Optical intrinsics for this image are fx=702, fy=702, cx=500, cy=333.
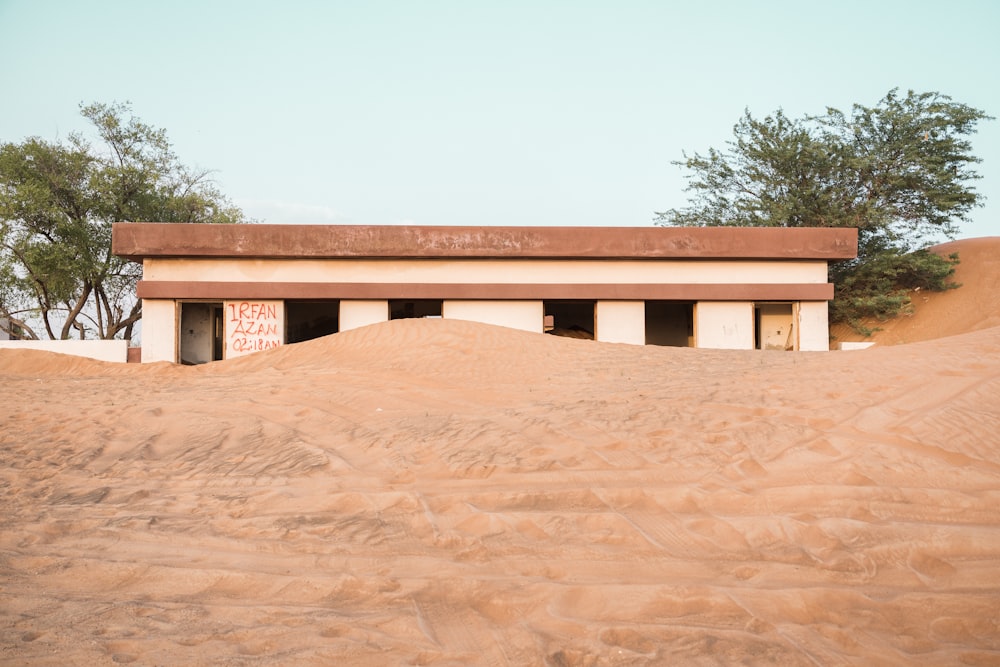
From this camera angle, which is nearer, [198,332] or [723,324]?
[723,324]

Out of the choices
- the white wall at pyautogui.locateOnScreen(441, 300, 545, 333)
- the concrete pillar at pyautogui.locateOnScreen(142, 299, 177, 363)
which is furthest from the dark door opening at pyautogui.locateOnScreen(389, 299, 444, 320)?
the concrete pillar at pyautogui.locateOnScreen(142, 299, 177, 363)

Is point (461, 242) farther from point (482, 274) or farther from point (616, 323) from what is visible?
point (616, 323)

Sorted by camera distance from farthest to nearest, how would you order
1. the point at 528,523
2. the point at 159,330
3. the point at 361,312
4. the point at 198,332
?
the point at 198,332 → the point at 361,312 → the point at 159,330 → the point at 528,523

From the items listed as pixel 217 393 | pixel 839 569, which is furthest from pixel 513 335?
pixel 839 569

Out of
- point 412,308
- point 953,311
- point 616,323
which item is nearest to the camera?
point 616,323

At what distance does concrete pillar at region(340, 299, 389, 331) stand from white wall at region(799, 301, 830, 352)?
31.6 feet

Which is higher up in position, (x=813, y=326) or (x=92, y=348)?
(x=813, y=326)

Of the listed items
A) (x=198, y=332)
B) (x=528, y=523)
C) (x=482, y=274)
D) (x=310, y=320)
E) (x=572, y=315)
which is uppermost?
(x=482, y=274)

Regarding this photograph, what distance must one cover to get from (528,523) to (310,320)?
1639cm

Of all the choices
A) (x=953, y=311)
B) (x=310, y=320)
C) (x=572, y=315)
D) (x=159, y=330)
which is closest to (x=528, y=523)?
(x=159, y=330)

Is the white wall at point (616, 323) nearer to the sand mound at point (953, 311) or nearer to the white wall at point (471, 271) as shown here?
the white wall at point (471, 271)

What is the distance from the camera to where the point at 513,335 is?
12.1 metres

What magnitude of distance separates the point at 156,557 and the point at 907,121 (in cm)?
2634

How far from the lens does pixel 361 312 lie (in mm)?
16016
